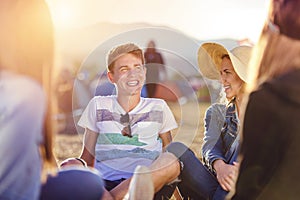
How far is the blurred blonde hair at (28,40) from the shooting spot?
1.28 m

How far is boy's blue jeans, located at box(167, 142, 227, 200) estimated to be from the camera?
2.01 meters

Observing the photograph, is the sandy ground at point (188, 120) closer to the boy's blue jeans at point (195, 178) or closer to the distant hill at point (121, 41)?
the boy's blue jeans at point (195, 178)

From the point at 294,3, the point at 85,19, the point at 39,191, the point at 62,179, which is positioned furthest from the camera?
the point at 85,19

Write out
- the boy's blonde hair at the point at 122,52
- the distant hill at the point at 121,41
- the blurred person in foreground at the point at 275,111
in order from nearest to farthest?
the blurred person in foreground at the point at 275,111
the distant hill at the point at 121,41
the boy's blonde hair at the point at 122,52

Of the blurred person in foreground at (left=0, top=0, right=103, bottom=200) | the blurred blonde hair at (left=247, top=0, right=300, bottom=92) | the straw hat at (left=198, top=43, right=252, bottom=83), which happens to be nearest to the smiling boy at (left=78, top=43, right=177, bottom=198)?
the straw hat at (left=198, top=43, right=252, bottom=83)

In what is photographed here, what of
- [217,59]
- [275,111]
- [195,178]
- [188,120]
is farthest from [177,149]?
[275,111]

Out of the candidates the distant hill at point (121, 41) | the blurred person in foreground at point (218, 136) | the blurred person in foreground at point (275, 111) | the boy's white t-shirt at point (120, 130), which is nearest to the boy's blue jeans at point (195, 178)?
the blurred person in foreground at point (218, 136)

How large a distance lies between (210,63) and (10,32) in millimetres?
988

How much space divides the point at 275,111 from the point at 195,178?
0.89 metres

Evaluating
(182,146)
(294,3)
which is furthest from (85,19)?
(294,3)

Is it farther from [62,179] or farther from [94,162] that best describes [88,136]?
[62,179]

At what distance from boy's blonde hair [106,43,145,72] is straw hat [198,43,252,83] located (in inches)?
9.5

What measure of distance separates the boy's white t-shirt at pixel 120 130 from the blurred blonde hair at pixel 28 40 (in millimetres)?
632

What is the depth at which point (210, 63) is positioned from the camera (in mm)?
2105
